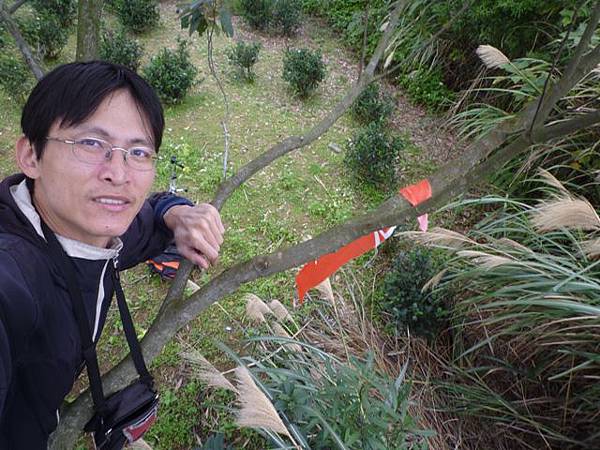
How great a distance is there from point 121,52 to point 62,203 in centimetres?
426

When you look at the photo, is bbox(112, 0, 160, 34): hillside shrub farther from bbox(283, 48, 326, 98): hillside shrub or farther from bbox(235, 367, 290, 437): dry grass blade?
bbox(235, 367, 290, 437): dry grass blade

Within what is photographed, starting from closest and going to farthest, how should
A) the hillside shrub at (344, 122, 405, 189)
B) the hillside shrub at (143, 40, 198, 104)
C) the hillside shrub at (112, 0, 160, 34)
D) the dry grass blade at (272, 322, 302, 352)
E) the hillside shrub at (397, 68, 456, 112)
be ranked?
the dry grass blade at (272, 322, 302, 352) < the hillside shrub at (344, 122, 405, 189) < the hillside shrub at (143, 40, 198, 104) < the hillside shrub at (397, 68, 456, 112) < the hillside shrub at (112, 0, 160, 34)

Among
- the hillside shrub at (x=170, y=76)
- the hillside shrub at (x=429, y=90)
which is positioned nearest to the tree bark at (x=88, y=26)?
the hillside shrub at (x=170, y=76)

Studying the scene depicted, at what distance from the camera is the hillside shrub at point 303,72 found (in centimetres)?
482

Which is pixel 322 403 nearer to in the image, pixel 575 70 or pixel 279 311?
pixel 279 311

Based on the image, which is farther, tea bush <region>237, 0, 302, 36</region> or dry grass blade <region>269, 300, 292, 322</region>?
tea bush <region>237, 0, 302, 36</region>

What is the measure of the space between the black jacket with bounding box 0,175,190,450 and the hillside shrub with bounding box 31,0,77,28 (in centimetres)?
560

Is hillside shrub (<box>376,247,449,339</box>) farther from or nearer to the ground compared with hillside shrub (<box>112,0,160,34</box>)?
nearer to the ground

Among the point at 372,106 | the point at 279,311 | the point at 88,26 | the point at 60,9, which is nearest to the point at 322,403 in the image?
the point at 279,311

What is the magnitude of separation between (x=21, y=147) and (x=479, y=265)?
7.37ft

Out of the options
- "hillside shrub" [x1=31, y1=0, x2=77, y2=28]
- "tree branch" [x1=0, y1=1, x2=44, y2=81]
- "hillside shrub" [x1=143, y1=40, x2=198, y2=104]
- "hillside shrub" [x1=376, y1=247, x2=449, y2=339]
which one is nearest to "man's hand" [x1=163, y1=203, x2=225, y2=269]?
"tree branch" [x1=0, y1=1, x2=44, y2=81]

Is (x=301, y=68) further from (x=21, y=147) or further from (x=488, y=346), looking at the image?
(x=21, y=147)

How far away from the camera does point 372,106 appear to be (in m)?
4.55

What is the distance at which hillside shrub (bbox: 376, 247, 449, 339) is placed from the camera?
2.59 metres
